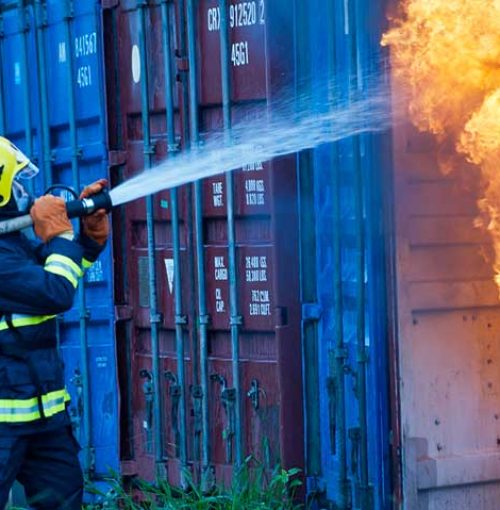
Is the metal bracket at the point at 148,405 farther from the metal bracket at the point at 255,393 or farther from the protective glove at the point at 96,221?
the protective glove at the point at 96,221

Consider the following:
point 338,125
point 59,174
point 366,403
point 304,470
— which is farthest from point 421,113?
point 59,174

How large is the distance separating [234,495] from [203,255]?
1.23 metres

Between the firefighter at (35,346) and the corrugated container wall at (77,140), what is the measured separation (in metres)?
2.06

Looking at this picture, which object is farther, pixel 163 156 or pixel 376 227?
pixel 163 156

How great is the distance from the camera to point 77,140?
28.4 feet

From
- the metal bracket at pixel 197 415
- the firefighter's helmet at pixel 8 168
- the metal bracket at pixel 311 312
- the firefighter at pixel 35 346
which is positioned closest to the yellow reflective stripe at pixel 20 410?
the firefighter at pixel 35 346

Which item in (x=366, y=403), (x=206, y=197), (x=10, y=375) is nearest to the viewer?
(x=10, y=375)

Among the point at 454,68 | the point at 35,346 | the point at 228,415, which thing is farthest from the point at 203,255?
the point at 454,68

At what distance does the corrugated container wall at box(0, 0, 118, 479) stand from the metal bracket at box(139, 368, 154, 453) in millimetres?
276

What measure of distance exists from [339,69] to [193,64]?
113cm

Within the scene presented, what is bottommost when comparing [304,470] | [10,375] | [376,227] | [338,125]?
→ [304,470]

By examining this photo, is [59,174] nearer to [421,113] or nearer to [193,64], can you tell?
[193,64]

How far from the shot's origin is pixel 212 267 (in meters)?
7.57

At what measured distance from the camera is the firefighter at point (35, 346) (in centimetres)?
597
